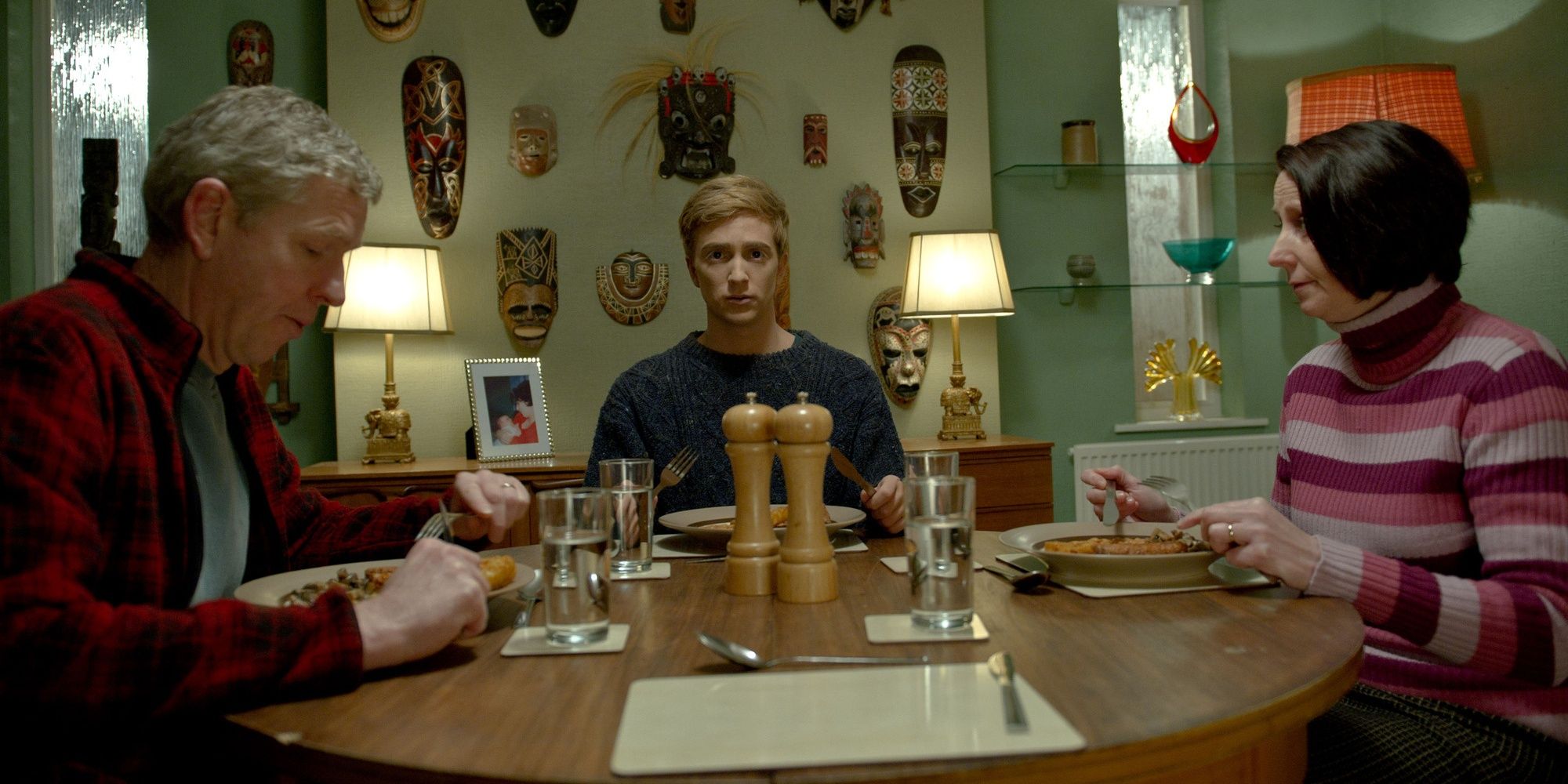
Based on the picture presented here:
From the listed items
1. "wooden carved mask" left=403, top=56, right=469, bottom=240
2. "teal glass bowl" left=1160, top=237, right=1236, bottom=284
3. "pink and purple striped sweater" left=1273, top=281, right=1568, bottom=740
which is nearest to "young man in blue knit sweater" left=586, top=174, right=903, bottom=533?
"pink and purple striped sweater" left=1273, top=281, right=1568, bottom=740

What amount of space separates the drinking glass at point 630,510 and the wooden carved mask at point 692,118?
2.44 meters

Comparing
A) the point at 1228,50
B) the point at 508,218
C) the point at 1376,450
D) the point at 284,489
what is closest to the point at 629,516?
the point at 284,489

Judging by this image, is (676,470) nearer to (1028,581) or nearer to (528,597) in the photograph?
(528,597)

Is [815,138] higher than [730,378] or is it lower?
higher

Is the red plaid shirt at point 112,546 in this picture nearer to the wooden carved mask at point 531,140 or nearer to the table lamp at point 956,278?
the wooden carved mask at point 531,140

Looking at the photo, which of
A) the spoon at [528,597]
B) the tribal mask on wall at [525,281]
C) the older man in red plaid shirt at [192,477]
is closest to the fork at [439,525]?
the older man in red plaid shirt at [192,477]

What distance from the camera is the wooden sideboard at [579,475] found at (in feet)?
10.1

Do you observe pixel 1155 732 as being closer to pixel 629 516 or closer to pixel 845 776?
pixel 845 776

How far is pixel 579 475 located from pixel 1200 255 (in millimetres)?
2460

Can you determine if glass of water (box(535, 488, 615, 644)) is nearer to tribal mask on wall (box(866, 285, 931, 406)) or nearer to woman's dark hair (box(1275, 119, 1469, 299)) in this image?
woman's dark hair (box(1275, 119, 1469, 299))

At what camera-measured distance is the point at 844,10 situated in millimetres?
3820

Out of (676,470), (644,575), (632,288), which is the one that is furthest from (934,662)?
(632,288)

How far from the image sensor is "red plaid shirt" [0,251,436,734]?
84 centimetres

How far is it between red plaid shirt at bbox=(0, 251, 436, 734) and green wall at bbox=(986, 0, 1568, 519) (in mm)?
3280
